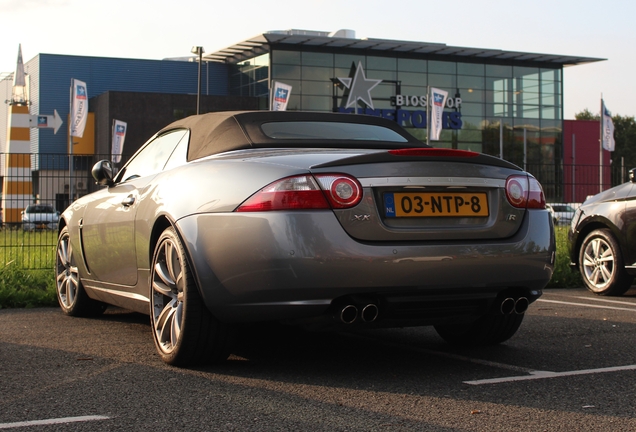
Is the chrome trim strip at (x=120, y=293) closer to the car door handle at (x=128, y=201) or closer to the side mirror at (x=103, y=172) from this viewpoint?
the car door handle at (x=128, y=201)

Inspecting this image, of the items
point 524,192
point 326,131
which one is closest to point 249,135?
point 326,131

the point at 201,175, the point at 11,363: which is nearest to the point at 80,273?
the point at 11,363

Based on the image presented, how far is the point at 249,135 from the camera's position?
5273 millimetres

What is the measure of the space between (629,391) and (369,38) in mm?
50205

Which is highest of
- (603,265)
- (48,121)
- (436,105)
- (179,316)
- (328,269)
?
(436,105)

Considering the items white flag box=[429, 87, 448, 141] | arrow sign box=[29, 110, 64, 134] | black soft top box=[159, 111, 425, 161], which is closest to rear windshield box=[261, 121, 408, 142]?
black soft top box=[159, 111, 425, 161]

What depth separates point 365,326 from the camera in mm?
4469

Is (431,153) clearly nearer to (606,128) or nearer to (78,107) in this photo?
(78,107)

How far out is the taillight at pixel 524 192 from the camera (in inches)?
184

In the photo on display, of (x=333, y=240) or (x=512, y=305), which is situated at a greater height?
(x=333, y=240)

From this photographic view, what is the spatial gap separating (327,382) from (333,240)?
75 cm

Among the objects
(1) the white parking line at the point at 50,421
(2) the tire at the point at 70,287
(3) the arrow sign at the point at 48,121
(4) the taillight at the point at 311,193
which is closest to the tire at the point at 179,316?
(4) the taillight at the point at 311,193

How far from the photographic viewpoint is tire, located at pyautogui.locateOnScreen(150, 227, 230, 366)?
457cm

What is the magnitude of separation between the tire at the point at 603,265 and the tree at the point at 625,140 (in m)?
91.4
